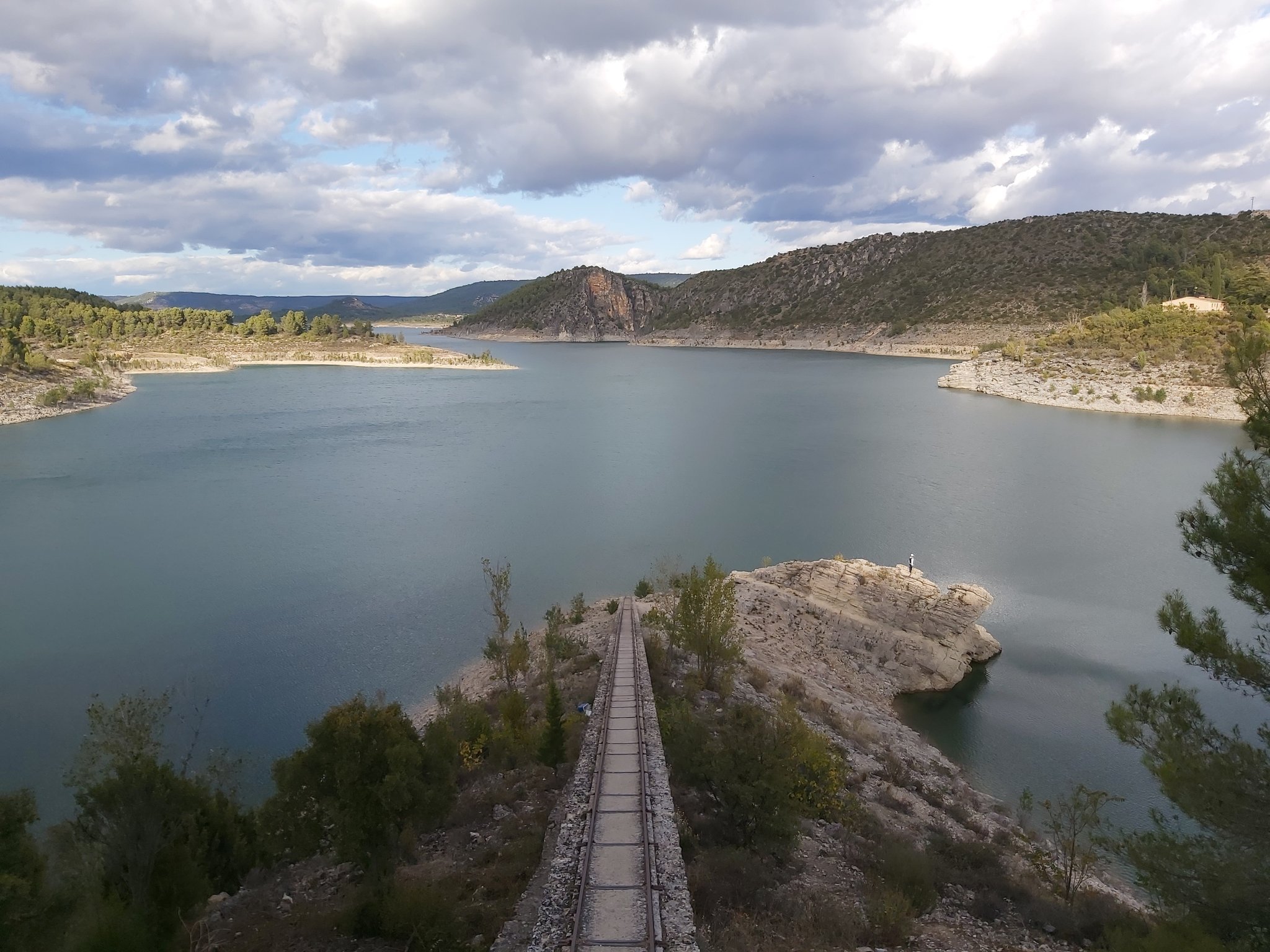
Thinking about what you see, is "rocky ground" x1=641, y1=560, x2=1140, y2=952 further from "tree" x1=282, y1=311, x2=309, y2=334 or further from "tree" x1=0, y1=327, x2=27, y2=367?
"tree" x1=282, y1=311, x2=309, y2=334

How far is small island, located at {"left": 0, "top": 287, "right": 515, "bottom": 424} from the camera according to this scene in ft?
228

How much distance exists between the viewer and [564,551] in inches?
1158

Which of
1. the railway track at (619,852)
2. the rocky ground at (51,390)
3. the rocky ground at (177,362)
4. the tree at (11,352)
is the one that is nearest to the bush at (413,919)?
the railway track at (619,852)

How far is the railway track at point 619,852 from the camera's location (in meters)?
7.44

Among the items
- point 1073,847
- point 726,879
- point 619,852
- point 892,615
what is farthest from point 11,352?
point 1073,847

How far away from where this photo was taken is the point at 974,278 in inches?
4564

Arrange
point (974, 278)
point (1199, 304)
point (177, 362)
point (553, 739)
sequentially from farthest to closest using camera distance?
point (974, 278)
point (177, 362)
point (1199, 304)
point (553, 739)

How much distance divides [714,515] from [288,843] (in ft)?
84.0

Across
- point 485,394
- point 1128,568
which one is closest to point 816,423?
point 1128,568

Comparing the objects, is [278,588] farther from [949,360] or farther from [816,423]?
[949,360]

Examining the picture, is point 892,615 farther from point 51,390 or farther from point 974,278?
point 974,278

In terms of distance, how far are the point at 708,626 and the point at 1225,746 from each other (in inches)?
418

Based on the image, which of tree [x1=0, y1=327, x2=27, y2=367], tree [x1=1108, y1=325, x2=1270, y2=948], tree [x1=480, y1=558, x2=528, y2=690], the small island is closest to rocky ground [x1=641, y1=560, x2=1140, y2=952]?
tree [x1=1108, y1=325, x2=1270, y2=948]

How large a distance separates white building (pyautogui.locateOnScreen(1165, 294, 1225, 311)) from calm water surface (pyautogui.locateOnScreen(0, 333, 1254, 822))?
23.3m
